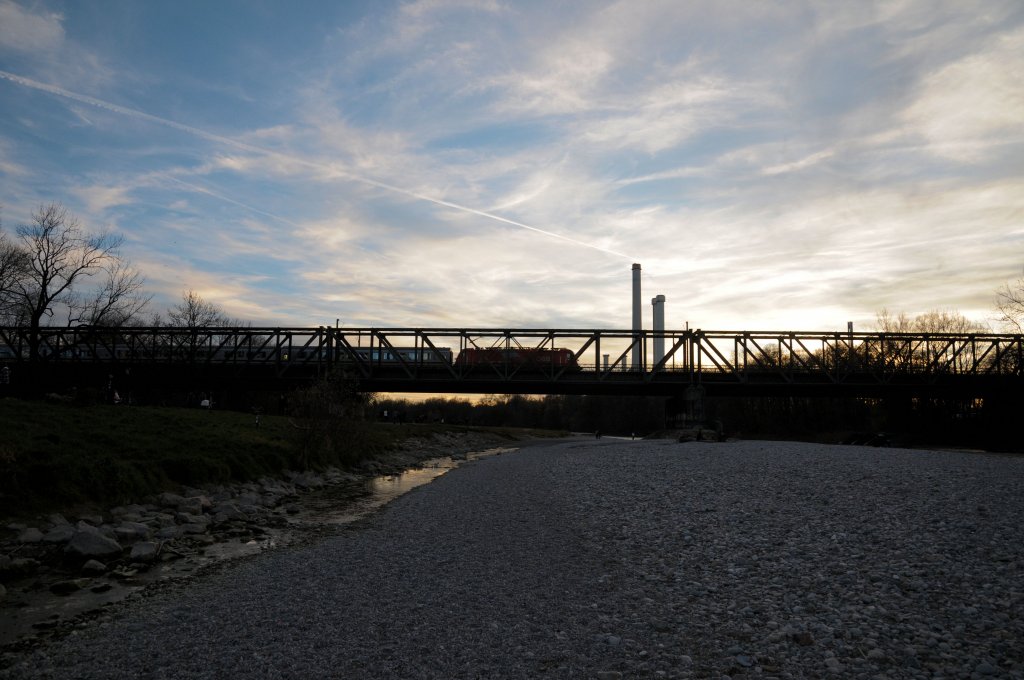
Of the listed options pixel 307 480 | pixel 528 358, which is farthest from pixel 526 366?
pixel 307 480

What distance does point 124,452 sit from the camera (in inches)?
778

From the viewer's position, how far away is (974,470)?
725 inches

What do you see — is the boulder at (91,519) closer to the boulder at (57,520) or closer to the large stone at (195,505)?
the boulder at (57,520)

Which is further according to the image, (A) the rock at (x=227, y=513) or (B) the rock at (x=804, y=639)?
(A) the rock at (x=227, y=513)

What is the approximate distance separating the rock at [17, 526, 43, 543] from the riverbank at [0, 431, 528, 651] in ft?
0.06

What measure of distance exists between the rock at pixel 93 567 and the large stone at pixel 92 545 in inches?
23.2

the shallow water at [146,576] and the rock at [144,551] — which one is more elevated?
the rock at [144,551]

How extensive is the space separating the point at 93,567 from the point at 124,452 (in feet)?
30.2

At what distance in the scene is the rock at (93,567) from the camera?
11742 millimetres

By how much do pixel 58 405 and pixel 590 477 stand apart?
23550 millimetres

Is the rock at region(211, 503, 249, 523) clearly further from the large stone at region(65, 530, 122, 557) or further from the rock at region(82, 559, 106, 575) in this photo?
the rock at region(82, 559, 106, 575)

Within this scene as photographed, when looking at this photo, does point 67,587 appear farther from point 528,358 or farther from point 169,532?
point 528,358

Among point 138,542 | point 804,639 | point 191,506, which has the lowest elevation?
point 138,542

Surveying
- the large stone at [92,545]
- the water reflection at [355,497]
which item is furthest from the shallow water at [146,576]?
the large stone at [92,545]
